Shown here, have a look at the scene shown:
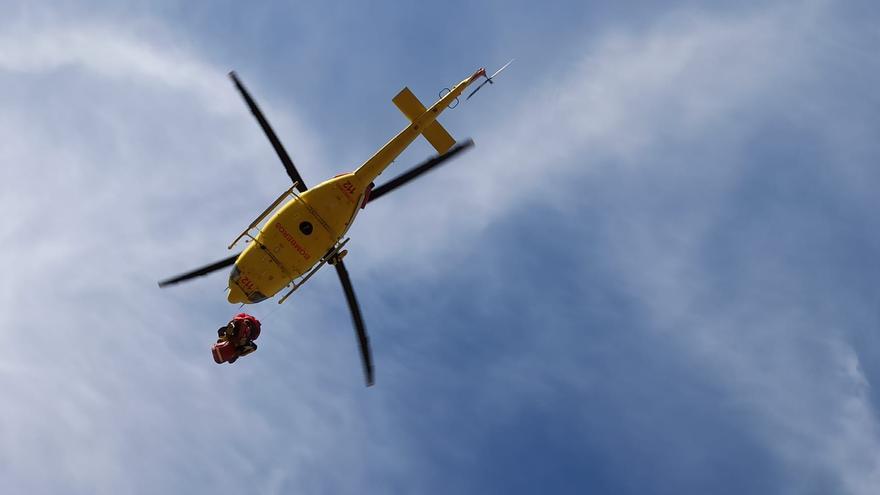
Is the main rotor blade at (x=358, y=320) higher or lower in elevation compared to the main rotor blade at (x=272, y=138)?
lower

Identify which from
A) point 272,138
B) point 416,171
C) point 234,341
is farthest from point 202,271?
point 416,171

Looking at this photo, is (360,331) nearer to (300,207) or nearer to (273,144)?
(300,207)

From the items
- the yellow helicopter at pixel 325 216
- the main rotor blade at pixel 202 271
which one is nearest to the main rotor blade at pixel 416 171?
the yellow helicopter at pixel 325 216

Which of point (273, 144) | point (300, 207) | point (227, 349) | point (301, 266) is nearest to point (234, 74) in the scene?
point (273, 144)

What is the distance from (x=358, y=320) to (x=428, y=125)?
343 inches

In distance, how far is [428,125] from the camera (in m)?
31.3

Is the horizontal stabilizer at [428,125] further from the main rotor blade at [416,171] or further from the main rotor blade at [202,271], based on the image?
the main rotor blade at [202,271]

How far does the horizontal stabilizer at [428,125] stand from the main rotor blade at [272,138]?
16.4ft

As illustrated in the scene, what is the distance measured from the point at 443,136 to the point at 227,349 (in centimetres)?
1285

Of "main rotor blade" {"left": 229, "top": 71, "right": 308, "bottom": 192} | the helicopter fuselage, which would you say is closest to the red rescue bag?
the helicopter fuselage

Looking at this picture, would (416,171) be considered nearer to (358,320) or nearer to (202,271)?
(358,320)

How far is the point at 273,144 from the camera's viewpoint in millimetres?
30578

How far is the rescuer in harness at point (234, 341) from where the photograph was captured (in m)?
32.2

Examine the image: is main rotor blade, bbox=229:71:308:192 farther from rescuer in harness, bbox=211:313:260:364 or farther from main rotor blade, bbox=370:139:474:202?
rescuer in harness, bbox=211:313:260:364
